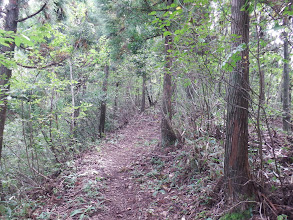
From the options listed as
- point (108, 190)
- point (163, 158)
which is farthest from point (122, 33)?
point (108, 190)

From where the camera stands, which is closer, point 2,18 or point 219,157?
point 219,157

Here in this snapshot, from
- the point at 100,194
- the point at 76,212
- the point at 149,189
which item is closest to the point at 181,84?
the point at 149,189

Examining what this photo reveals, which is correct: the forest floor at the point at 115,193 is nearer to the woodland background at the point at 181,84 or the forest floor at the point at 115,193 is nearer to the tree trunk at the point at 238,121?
the woodland background at the point at 181,84

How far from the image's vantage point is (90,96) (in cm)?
1171

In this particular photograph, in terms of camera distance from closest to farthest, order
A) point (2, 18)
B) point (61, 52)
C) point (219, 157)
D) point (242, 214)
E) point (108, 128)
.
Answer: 1. point (242, 214)
2. point (219, 157)
3. point (2, 18)
4. point (61, 52)
5. point (108, 128)

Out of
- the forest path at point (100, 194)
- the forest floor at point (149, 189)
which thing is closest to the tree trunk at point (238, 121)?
the forest floor at point (149, 189)

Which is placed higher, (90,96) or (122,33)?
(122,33)

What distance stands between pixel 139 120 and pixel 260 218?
12.4 m

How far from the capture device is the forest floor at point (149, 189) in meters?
3.42

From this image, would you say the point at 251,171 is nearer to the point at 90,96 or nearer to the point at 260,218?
the point at 260,218

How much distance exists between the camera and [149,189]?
461cm

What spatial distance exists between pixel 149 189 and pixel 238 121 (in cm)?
281

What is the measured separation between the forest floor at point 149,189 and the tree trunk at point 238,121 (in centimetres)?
34

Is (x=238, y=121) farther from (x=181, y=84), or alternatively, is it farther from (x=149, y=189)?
(x=181, y=84)
